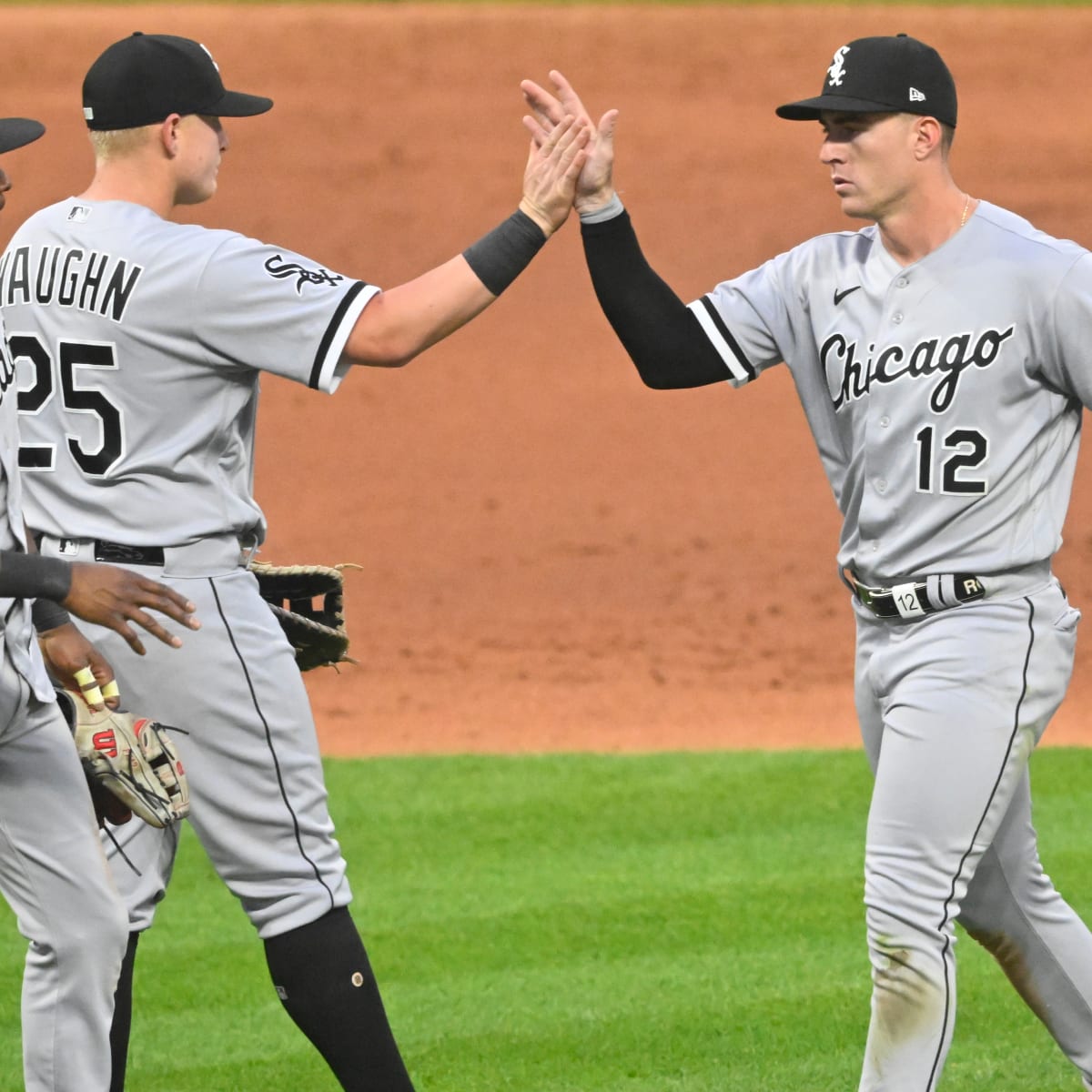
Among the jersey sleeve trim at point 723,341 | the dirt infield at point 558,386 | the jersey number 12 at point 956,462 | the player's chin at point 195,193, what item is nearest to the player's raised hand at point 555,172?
the jersey sleeve trim at point 723,341

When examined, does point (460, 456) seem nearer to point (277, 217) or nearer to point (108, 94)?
point (277, 217)

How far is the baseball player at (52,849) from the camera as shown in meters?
3.13

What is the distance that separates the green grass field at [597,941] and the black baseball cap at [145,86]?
2.17m

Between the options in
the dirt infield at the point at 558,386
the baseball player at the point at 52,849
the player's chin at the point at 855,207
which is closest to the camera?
the baseball player at the point at 52,849

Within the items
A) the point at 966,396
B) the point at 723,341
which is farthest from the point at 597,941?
the point at 966,396

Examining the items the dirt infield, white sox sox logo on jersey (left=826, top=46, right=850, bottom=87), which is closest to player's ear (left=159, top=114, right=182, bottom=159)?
white sox sox logo on jersey (left=826, top=46, right=850, bottom=87)

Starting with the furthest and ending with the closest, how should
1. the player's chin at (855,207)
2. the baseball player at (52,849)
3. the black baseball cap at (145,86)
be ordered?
1. the player's chin at (855,207)
2. the black baseball cap at (145,86)
3. the baseball player at (52,849)

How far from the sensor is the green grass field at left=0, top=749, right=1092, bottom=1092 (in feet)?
14.4

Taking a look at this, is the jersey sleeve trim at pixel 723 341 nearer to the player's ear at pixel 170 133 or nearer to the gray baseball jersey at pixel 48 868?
the player's ear at pixel 170 133

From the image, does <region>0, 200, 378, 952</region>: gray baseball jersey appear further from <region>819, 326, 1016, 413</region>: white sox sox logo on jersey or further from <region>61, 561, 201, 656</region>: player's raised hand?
<region>819, 326, 1016, 413</region>: white sox sox logo on jersey

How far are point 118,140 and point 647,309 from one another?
42.0 inches

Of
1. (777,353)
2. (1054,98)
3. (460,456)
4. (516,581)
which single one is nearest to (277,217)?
(460,456)

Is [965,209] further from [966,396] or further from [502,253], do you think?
[502,253]

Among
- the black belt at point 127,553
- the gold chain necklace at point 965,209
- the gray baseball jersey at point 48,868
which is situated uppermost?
the gold chain necklace at point 965,209
